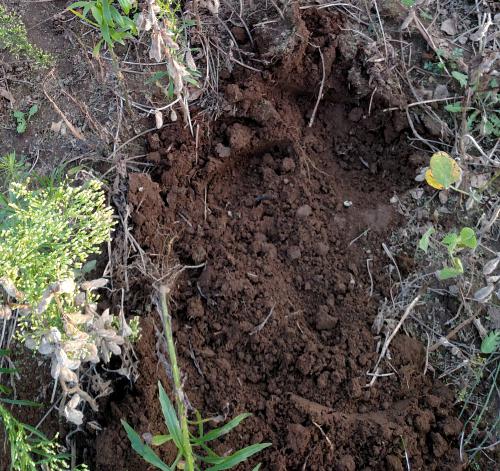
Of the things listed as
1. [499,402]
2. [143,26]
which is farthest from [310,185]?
[499,402]

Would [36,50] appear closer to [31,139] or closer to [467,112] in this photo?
[31,139]

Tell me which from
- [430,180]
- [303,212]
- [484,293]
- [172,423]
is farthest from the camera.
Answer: [303,212]

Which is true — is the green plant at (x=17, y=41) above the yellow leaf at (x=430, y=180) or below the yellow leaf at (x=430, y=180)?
above

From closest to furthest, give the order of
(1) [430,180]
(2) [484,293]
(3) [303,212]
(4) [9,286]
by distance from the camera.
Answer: (4) [9,286]
(2) [484,293]
(1) [430,180]
(3) [303,212]

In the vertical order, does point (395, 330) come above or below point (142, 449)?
below

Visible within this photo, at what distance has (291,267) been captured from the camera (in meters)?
2.22

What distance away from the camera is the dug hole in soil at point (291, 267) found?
190cm

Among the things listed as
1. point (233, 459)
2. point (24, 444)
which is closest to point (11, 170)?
point (24, 444)

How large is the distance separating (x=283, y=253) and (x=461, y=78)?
3.53 feet

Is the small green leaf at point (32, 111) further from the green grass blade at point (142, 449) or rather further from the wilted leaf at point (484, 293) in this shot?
the wilted leaf at point (484, 293)

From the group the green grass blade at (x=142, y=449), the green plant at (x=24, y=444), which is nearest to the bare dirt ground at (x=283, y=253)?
the green plant at (x=24, y=444)

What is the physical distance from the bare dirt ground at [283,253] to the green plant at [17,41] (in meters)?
0.09

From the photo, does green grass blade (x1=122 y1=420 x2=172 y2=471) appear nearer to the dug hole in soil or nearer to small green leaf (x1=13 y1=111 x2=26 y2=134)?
the dug hole in soil

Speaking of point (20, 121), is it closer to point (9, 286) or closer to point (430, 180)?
point (9, 286)
